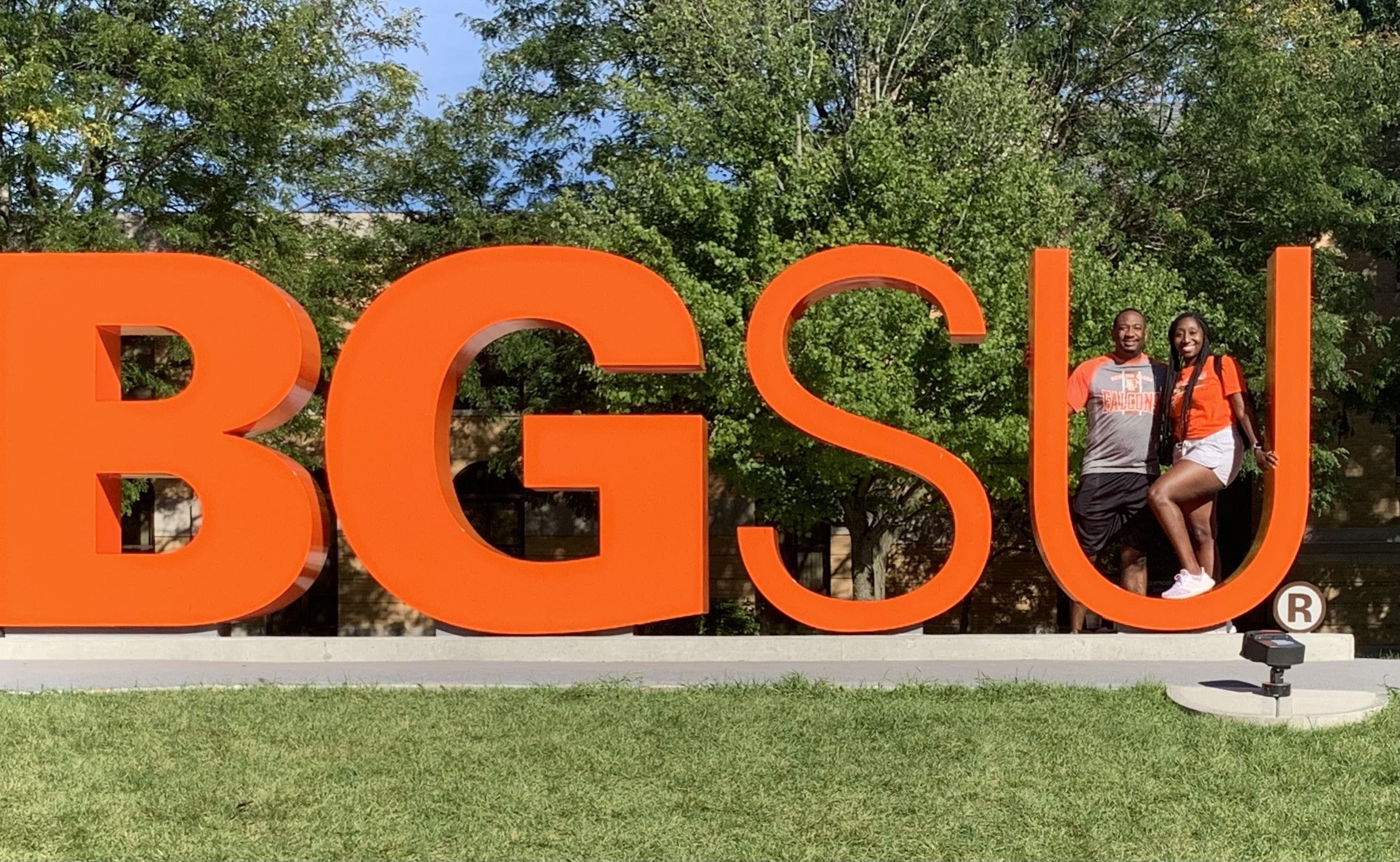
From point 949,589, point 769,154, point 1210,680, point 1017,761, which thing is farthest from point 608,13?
point 1017,761

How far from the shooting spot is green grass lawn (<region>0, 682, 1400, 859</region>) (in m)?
5.45

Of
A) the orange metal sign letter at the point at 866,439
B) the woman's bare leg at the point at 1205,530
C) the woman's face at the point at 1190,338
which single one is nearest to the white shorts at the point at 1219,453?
the woman's bare leg at the point at 1205,530

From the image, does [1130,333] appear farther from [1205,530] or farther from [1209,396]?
[1205,530]

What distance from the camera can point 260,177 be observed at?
1711cm

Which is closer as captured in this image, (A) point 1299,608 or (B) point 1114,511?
(A) point 1299,608

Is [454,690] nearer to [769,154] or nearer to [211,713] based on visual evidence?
[211,713]

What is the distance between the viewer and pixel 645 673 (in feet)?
32.0

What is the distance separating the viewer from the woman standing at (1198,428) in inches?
415

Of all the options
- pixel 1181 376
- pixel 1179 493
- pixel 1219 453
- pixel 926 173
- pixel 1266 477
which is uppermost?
pixel 926 173

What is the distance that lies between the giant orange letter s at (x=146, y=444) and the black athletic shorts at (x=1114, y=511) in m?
6.33

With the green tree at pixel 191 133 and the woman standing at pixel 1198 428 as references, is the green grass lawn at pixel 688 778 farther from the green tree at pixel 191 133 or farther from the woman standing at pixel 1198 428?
the green tree at pixel 191 133

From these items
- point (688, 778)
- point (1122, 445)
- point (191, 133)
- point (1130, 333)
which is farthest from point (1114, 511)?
point (191, 133)

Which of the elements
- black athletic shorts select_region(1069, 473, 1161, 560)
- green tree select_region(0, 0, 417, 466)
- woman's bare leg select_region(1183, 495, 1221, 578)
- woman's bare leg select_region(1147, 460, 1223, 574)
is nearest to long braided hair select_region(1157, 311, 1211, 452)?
woman's bare leg select_region(1147, 460, 1223, 574)

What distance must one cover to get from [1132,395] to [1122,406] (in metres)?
0.12
